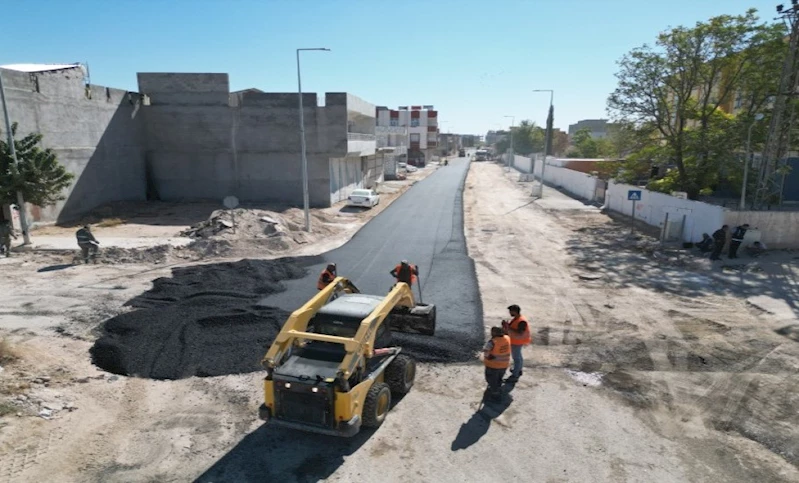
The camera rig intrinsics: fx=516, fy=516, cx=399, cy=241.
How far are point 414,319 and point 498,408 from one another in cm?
234

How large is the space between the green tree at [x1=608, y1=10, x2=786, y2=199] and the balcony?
15811 millimetres

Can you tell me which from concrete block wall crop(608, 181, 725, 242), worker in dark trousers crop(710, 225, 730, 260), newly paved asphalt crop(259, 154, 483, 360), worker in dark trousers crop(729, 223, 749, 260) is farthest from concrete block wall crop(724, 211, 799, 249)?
newly paved asphalt crop(259, 154, 483, 360)

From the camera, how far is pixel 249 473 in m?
6.91

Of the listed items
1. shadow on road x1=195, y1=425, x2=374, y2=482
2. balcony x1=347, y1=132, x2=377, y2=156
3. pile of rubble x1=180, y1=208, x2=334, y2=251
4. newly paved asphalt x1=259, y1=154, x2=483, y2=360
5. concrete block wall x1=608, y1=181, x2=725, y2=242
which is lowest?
shadow on road x1=195, y1=425, x2=374, y2=482

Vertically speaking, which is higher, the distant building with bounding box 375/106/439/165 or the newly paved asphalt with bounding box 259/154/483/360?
the distant building with bounding box 375/106/439/165

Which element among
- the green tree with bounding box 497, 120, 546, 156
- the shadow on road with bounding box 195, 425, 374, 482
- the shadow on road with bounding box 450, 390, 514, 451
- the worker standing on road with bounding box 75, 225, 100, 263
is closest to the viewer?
the shadow on road with bounding box 195, 425, 374, 482

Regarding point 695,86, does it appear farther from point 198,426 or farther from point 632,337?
point 198,426

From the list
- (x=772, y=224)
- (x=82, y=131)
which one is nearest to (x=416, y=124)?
(x=82, y=131)

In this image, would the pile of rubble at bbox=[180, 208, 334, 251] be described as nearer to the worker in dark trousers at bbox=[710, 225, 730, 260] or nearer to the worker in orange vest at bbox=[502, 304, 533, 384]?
the worker in orange vest at bbox=[502, 304, 533, 384]

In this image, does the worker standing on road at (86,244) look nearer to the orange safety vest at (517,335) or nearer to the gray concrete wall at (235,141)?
the orange safety vest at (517,335)

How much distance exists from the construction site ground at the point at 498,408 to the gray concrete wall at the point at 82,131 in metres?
12.7

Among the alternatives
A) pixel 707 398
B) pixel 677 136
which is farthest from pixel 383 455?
pixel 677 136

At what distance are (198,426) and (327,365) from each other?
8.00ft

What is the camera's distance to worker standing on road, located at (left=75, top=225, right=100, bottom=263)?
57.8 ft
